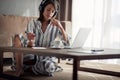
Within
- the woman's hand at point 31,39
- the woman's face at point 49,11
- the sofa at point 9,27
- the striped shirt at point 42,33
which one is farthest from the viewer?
the sofa at point 9,27

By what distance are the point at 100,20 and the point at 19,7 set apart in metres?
1.32

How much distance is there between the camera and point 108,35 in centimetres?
395

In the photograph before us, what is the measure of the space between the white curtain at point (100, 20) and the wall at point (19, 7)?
0.72 meters

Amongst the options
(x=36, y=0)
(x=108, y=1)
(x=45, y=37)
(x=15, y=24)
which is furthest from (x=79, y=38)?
(x=36, y=0)

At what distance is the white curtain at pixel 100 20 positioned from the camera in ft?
12.6

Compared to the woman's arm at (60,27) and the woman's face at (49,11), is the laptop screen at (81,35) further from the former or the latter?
the woman's face at (49,11)

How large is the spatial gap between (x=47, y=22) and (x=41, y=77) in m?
0.59

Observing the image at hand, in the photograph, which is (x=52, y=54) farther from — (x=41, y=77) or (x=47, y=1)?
(x=47, y=1)

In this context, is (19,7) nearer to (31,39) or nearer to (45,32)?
(45,32)

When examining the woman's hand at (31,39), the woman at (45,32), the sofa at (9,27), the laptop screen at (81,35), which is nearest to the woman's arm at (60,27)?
the woman at (45,32)

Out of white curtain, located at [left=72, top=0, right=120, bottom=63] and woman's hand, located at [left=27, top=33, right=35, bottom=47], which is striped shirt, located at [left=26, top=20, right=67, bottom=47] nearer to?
woman's hand, located at [left=27, top=33, right=35, bottom=47]

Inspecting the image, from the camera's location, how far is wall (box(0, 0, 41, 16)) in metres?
3.90

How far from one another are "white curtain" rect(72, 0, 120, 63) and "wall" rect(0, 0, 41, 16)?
2.35 feet

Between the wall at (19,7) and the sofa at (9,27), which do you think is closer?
the sofa at (9,27)
